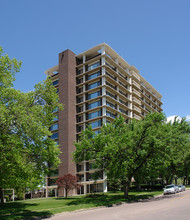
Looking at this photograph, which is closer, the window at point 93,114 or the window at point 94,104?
the window at point 93,114

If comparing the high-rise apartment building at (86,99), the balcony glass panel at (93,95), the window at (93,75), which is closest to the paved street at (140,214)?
the high-rise apartment building at (86,99)

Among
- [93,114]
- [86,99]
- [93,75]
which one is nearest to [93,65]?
[93,75]

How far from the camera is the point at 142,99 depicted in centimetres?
8038

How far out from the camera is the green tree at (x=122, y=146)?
26031 mm

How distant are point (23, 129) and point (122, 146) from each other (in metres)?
12.5

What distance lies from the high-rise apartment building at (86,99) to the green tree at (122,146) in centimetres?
2307

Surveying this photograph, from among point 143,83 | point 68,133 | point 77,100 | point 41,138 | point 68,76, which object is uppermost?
point 143,83

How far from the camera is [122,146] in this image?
2572 cm

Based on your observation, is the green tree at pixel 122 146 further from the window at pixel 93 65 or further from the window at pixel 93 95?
the window at pixel 93 65

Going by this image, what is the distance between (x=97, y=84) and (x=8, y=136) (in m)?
42.6

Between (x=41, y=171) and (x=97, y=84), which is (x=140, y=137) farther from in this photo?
(x=97, y=84)

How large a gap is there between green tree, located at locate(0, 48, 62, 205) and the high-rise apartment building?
110 ft

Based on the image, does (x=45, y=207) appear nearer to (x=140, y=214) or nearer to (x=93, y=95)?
(x=140, y=214)

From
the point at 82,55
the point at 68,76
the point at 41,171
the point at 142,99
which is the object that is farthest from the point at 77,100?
the point at 41,171
